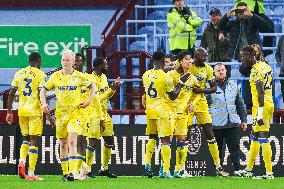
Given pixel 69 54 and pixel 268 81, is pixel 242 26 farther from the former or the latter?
pixel 69 54

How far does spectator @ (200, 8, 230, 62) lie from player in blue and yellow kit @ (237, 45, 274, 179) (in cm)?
362

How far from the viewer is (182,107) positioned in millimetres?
22016

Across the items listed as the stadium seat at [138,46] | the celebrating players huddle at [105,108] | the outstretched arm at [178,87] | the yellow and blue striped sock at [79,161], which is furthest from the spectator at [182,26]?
the yellow and blue striped sock at [79,161]

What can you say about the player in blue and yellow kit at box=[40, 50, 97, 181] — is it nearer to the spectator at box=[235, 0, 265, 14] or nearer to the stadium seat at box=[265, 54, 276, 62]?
the spectator at box=[235, 0, 265, 14]

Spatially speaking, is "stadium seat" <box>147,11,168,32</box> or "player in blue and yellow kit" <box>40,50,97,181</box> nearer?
"player in blue and yellow kit" <box>40,50,97,181</box>

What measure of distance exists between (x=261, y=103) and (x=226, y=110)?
2291 mm

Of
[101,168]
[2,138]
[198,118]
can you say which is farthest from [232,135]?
[2,138]

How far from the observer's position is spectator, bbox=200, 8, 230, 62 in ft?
82.4

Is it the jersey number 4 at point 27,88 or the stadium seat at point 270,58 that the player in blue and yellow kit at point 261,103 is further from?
the stadium seat at point 270,58

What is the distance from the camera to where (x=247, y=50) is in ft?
69.9

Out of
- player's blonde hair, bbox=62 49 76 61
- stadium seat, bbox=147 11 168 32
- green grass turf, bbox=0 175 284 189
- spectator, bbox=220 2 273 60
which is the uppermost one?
stadium seat, bbox=147 11 168 32

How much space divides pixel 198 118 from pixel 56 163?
330 cm

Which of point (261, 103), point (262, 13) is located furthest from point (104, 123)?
point (262, 13)

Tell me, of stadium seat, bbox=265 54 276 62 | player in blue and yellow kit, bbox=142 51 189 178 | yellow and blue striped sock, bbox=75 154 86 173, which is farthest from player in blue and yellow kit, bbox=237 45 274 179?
stadium seat, bbox=265 54 276 62
